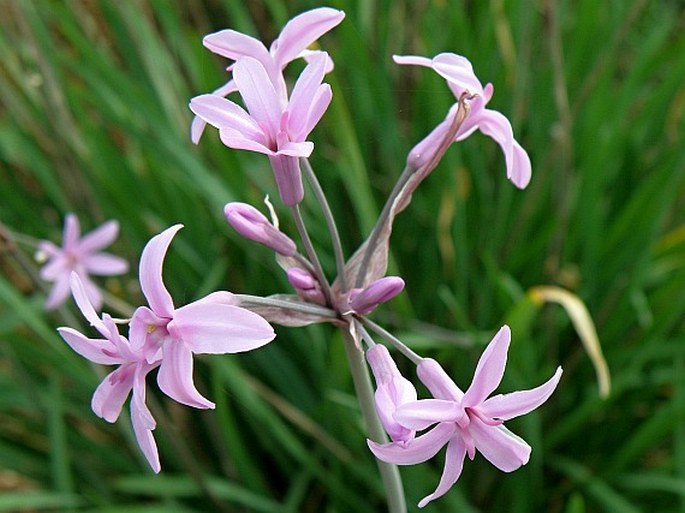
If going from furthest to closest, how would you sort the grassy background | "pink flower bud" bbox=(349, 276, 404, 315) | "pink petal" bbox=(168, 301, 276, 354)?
the grassy background, "pink flower bud" bbox=(349, 276, 404, 315), "pink petal" bbox=(168, 301, 276, 354)

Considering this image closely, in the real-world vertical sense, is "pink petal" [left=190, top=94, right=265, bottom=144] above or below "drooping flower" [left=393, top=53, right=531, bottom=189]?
below

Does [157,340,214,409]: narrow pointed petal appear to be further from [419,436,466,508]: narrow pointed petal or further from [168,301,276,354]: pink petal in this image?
[419,436,466,508]: narrow pointed petal

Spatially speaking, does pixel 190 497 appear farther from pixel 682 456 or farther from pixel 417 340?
pixel 682 456

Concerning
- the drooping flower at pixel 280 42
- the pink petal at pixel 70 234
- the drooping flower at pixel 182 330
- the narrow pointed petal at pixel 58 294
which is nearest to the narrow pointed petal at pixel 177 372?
the drooping flower at pixel 182 330

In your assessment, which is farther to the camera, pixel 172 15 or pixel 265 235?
pixel 172 15

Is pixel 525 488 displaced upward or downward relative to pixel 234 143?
upward

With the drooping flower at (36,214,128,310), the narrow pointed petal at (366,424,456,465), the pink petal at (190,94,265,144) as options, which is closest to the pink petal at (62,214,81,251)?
the drooping flower at (36,214,128,310)

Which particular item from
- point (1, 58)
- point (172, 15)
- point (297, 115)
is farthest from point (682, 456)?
point (1, 58)
